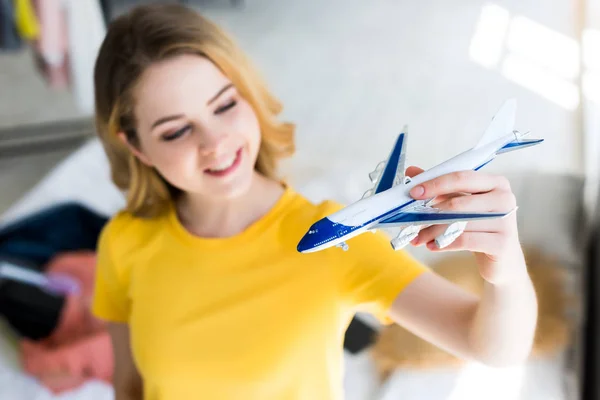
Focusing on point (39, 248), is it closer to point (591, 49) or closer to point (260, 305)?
point (260, 305)

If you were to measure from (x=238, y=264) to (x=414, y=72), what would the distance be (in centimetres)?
22

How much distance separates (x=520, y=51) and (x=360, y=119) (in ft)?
0.45

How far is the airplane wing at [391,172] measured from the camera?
1.00 feet

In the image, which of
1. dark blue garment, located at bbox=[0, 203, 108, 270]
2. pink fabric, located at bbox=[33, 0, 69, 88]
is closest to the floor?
pink fabric, located at bbox=[33, 0, 69, 88]

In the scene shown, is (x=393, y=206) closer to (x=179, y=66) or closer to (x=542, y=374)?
(x=179, y=66)

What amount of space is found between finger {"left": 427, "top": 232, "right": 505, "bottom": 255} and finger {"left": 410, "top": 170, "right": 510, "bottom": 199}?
3cm

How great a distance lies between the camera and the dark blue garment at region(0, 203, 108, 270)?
110cm

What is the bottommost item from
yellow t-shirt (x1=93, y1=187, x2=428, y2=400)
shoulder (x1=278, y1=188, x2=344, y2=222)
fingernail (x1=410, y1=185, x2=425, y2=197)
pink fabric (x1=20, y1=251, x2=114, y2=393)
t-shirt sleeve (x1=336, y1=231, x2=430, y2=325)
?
pink fabric (x1=20, y1=251, x2=114, y2=393)

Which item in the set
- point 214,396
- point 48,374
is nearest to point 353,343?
point 214,396

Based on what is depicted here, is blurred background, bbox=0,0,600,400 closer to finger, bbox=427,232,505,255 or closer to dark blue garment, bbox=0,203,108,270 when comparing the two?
finger, bbox=427,232,505,255

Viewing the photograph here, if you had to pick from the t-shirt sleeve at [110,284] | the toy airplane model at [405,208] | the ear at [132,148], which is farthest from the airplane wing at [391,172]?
the t-shirt sleeve at [110,284]

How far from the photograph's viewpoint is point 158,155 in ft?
1.48

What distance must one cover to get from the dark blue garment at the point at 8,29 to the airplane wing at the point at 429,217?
3.65 ft

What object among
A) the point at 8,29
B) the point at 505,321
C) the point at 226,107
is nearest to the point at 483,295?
the point at 505,321
